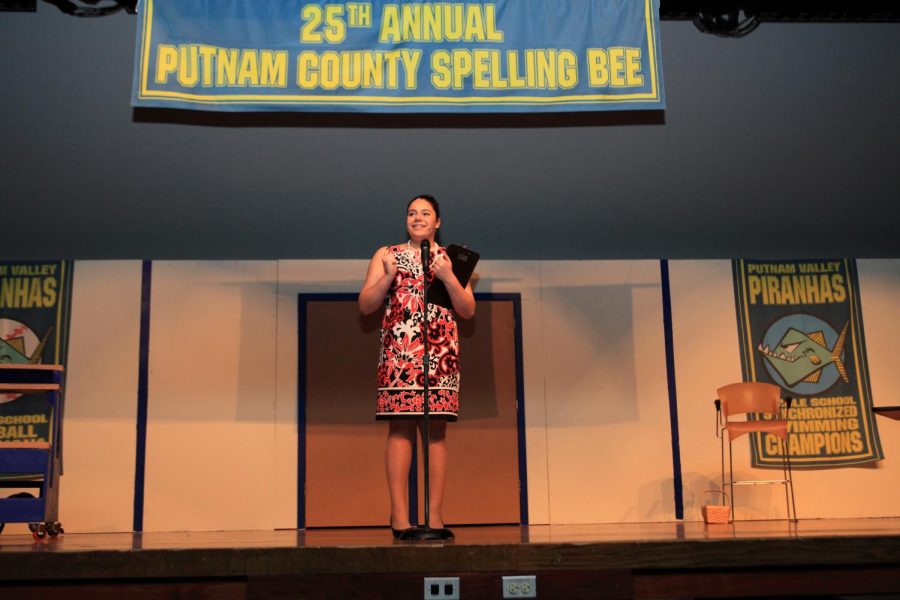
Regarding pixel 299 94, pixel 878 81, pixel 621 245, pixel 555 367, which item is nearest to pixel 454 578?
pixel 299 94

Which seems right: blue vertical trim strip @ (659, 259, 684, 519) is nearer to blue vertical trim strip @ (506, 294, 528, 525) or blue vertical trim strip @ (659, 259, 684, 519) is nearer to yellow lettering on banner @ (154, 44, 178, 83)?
blue vertical trim strip @ (506, 294, 528, 525)

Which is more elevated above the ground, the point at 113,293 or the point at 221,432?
the point at 113,293

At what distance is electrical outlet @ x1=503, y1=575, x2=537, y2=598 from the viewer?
9.06ft

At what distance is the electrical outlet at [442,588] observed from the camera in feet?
9.00

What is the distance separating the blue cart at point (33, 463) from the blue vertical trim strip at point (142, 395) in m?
0.87

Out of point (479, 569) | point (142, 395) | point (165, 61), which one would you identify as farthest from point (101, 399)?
point (479, 569)

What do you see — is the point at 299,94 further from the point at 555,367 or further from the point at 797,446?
the point at 797,446

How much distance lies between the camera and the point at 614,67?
4.32 metres

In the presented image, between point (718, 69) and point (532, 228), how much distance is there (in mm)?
1495

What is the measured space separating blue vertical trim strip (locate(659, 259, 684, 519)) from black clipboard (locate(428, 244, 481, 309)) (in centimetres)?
246

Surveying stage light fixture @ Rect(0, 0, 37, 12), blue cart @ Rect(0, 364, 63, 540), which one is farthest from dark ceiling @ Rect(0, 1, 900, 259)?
blue cart @ Rect(0, 364, 63, 540)

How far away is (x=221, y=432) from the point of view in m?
5.82

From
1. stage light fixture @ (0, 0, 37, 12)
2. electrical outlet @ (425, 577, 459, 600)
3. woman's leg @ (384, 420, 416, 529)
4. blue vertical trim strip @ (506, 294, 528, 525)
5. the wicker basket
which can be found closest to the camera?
electrical outlet @ (425, 577, 459, 600)

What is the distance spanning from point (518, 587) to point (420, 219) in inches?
73.4
